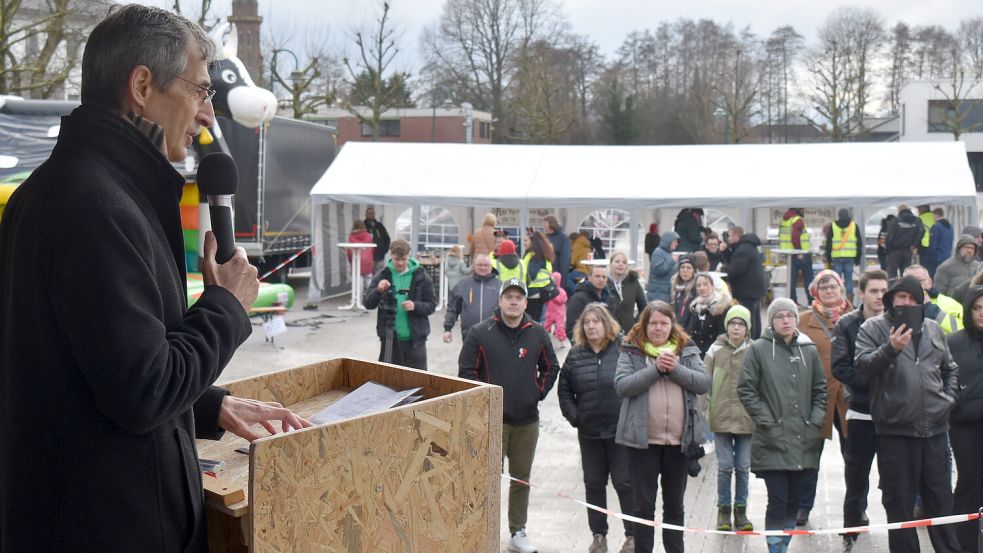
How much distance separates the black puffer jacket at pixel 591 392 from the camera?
6.56 meters

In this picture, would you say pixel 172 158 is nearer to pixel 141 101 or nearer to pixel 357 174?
pixel 141 101

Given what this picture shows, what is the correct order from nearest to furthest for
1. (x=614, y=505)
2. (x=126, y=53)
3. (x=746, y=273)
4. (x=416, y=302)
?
(x=126, y=53), (x=614, y=505), (x=416, y=302), (x=746, y=273)

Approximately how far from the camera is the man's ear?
1.79m

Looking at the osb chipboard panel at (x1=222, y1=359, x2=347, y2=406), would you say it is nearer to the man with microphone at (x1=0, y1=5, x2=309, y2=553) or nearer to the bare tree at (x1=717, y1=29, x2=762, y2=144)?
the man with microphone at (x1=0, y1=5, x2=309, y2=553)

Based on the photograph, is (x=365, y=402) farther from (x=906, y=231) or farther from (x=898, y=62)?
→ (x=898, y=62)

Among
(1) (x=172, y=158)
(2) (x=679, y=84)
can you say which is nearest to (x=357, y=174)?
(1) (x=172, y=158)

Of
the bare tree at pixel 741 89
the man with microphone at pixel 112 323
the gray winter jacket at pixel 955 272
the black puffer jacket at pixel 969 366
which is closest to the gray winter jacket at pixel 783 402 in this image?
the black puffer jacket at pixel 969 366

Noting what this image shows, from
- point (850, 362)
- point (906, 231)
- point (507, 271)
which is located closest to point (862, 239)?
point (906, 231)

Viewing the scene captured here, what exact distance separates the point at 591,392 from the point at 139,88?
510 cm

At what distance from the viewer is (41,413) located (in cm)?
169

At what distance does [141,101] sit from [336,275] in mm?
18905

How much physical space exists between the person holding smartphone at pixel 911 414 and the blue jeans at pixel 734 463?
46.1 inches

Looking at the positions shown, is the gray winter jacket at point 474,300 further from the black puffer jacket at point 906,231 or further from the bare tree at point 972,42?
the bare tree at point 972,42

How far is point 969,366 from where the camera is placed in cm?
602
